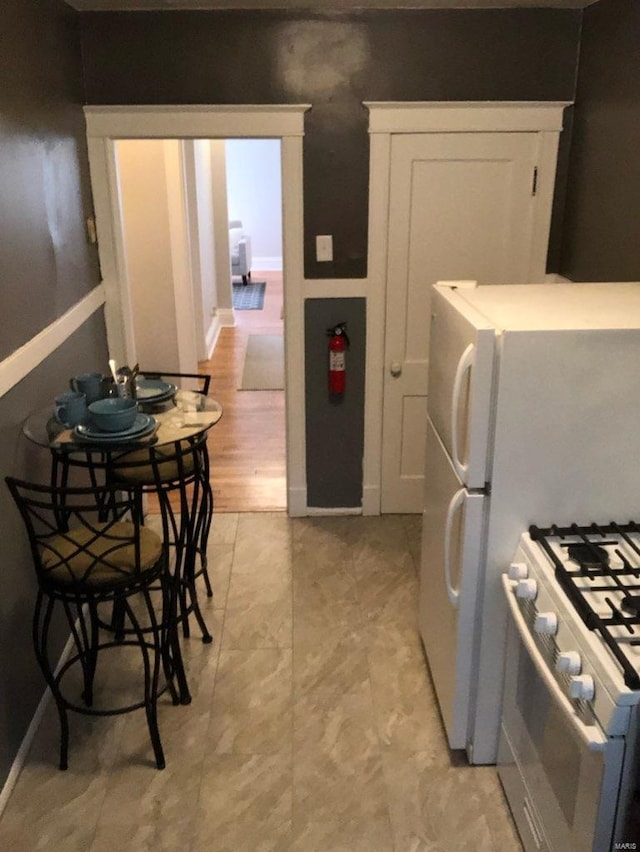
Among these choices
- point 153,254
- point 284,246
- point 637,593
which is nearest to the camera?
point 637,593

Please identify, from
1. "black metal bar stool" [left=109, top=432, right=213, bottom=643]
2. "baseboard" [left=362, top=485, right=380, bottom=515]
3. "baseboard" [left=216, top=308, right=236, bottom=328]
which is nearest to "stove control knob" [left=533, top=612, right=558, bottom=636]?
"black metal bar stool" [left=109, top=432, right=213, bottom=643]

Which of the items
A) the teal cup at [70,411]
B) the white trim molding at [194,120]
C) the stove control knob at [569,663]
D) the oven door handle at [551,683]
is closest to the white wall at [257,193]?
the white trim molding at [194,120]

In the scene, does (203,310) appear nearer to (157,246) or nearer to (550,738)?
(157,246)

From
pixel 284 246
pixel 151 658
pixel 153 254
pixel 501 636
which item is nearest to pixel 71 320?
pixel 284 246

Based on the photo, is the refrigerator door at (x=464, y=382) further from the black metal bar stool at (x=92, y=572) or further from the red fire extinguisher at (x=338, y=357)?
the red fire extinguisher at (x=338, y=357)

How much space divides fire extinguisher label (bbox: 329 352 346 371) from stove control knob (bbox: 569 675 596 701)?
234 cm

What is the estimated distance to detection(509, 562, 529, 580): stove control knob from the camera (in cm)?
198

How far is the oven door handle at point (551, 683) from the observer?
151 cm

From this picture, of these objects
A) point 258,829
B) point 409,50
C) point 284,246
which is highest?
point 409,50

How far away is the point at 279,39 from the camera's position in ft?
10.8

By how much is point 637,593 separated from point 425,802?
3.24 feet

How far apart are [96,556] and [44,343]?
83 centimetres

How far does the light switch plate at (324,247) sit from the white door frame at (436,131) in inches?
7.5

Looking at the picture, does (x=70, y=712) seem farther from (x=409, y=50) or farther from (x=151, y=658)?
(x=409, y=50)
